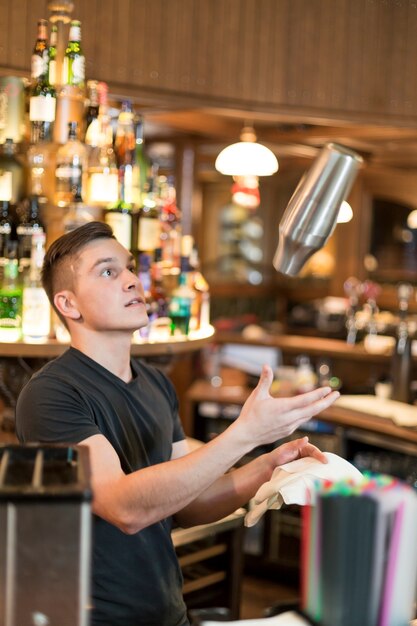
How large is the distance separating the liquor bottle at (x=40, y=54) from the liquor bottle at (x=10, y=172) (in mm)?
268

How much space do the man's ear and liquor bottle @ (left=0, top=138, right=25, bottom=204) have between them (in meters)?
1.08

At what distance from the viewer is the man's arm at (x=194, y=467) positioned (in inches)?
65.8

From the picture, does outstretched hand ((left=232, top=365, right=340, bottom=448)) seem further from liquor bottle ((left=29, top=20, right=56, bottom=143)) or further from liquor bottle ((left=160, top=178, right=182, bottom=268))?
liquor bottle ((left=160, top=178, right=182, bottom=268))

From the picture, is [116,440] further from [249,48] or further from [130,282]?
[249,48]

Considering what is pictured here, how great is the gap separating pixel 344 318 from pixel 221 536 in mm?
4373

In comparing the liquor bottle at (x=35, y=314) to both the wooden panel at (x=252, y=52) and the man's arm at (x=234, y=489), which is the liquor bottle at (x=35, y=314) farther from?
the man's arm at (x=234, y=489)

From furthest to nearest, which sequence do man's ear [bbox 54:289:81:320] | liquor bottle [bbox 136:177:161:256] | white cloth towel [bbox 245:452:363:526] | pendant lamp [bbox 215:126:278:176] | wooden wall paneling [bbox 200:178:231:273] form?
wooden wall paneling [bbox 200:178:231:273]
pendant lamp [bbox 215:126:278:176]
liquor bottle [bbox 136:177:161:256]
man's ear [bbox 54:289:81:320]
white cloth towel [bbox 245:452:363:526]

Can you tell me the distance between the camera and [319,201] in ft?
7.71

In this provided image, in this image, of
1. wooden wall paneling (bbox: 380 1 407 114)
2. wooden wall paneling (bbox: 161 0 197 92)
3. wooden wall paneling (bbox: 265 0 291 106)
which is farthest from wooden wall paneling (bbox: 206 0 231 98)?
wooden wall paneling (bbox: 380 1 407 114)

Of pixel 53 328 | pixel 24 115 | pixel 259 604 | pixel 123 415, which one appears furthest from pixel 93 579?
pixel 259 604

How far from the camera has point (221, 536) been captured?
3.29 m

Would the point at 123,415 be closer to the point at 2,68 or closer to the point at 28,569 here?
the point at 28,569

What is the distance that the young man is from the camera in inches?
68.2

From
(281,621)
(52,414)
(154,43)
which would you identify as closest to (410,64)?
(154,43)
